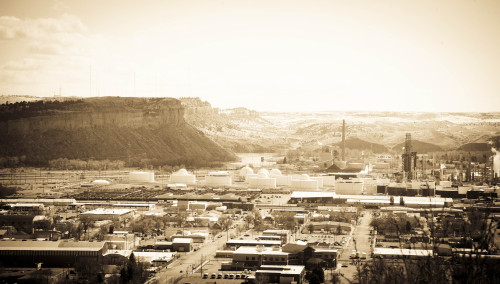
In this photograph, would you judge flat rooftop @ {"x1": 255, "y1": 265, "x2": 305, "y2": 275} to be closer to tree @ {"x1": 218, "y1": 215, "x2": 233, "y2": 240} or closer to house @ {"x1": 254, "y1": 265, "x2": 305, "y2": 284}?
house @ {"x1": 254, "y1": 265, "x2": 305, "y2": 284}

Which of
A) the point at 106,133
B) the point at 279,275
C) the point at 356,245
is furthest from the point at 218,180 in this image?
the point at 279,275

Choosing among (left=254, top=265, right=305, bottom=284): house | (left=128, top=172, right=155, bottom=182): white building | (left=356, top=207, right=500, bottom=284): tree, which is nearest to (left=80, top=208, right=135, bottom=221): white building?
(left=356, top=207, right=500, bottom=284): tree

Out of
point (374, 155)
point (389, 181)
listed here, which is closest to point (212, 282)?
point (389, 181)

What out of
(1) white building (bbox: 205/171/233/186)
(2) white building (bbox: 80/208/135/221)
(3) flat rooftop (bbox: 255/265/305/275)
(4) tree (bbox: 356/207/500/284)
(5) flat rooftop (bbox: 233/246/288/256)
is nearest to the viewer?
(4) tree (bbox: 356/207/500/284)

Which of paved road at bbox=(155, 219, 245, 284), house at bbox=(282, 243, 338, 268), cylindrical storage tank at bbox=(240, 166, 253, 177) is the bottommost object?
paved road at bbox=(155, 219, 245, 284)

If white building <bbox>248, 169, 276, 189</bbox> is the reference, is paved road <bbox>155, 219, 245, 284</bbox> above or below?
below

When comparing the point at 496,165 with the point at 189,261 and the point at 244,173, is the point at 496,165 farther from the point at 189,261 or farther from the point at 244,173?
the point at 189,261

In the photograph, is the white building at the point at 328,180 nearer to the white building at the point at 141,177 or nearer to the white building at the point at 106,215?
the white building at the point at 141,177
